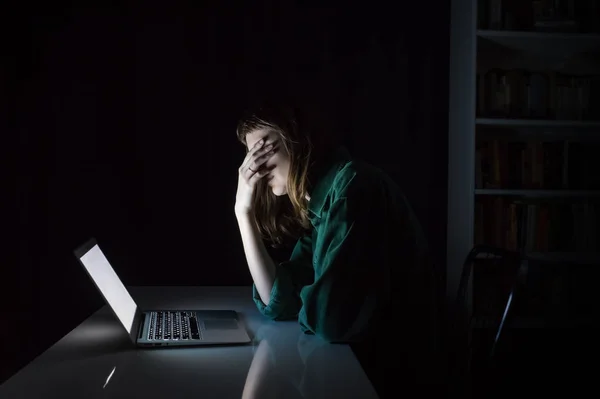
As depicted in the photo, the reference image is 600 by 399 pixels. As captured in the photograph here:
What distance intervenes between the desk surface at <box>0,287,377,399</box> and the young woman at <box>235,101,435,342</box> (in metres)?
0.10

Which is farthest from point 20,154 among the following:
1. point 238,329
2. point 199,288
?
point 238,329

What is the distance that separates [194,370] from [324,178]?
0.69m

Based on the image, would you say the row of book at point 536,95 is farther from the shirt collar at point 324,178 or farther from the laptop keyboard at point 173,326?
the laptop keyboard at point 173,326

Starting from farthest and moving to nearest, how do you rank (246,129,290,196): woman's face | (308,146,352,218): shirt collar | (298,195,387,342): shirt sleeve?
(246,129,290,196): woman's face, (308,146,352,218): shirt collar, (298,195,387,342): shirt sleeve

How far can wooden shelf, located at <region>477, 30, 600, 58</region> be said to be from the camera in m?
2.43

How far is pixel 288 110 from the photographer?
1808 mm

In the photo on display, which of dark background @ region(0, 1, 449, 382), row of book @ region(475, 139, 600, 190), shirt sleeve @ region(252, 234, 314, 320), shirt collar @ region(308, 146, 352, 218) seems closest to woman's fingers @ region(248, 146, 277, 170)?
shirt collar @ region(308, 146, 352, 218)

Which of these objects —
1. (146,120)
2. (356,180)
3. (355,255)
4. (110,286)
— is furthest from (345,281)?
(146,120)

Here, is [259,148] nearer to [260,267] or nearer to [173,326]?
[260,267]

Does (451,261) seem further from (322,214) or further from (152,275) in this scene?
(152,275)

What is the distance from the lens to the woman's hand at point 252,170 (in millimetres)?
1812

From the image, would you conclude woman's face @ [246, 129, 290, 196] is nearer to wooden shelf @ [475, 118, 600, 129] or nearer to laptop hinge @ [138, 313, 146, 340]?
laptop hinge @ [138, 313, 146, 340]

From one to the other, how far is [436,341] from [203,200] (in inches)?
47.6

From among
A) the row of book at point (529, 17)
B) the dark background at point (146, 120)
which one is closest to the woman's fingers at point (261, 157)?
the dark background at point (146, 120)
